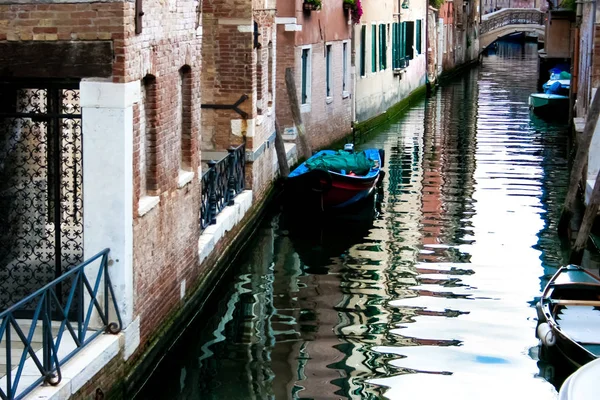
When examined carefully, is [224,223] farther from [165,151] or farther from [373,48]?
[373,48]

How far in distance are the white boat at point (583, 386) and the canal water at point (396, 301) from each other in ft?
4.97

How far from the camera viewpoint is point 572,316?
9203 millimetres

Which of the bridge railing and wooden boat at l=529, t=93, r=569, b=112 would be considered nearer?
wooden boat at l=529, t=93, r=569, b=112

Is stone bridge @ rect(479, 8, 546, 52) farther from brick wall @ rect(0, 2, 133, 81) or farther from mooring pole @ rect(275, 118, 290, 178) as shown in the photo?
brick wall @ rect(0, 2, 133, 81)

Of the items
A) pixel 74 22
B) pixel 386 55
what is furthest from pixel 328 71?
pixel 74 22

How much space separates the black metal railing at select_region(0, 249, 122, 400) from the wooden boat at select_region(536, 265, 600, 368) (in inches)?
129

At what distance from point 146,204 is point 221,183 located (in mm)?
3784

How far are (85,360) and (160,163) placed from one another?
2.20 m

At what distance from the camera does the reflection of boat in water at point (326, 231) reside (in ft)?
41.9

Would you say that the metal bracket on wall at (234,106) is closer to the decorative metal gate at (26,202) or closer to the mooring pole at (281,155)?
the mooring pole at (281,155)

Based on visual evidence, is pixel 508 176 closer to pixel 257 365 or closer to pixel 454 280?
pixel 454 280

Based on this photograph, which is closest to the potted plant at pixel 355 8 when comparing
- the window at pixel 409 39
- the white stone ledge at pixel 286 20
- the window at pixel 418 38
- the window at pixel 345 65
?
the window at pixel 345 65

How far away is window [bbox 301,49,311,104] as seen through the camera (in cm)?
1862

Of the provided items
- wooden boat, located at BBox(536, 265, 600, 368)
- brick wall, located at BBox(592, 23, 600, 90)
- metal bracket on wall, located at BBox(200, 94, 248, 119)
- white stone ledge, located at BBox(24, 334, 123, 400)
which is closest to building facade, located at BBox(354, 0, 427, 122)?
brick wall, located at BBox(592, 23, 600, 90)
